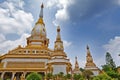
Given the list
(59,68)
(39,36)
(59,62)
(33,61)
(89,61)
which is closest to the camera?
(59,68)

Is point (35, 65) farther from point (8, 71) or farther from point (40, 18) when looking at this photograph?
point (40, 18)

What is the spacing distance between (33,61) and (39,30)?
13.7 meters

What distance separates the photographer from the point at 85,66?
116 feet

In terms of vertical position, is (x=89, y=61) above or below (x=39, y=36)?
below

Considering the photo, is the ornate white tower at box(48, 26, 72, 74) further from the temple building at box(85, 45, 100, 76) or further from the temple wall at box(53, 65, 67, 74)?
the temple building at box(85, 45, 100, 76)

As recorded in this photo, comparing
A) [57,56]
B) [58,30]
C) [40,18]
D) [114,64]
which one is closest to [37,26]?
[40,18]

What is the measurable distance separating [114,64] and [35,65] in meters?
19.7

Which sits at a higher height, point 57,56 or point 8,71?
point 57,56

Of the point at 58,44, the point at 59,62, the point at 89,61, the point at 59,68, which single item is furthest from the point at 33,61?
the point at 89,61

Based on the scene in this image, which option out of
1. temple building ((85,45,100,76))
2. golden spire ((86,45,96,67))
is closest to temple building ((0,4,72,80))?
temple building ((85,45,100,76))

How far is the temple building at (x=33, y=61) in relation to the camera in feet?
97.7

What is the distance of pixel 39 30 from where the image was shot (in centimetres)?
4475

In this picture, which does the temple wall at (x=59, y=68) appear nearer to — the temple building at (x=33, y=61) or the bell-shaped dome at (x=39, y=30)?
the temple building at (x=33, y=61)

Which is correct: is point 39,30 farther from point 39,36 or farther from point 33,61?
point 33,61
